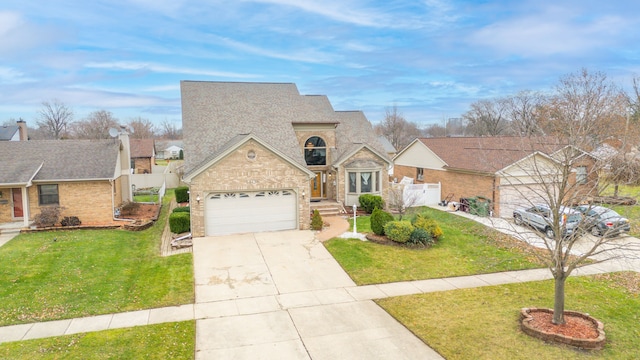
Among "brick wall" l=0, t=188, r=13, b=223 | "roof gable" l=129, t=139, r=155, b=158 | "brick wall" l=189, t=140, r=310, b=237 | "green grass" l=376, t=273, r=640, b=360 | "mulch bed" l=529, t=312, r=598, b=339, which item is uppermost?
"roof gable" l=129, t=139, r=155, b=158

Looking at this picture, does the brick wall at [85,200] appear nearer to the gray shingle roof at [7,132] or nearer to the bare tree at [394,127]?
the gray shingle roof at [7,132]

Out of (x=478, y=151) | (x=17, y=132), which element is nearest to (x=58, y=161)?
(x=17, y=132)

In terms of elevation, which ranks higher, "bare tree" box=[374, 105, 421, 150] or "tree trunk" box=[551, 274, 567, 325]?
"bare tree" box=[374, 105, 421, 150]

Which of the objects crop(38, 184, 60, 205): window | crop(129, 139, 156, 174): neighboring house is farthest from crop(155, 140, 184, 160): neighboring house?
crop(38, 184, 60, 205): window

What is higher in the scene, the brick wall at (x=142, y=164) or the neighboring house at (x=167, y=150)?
the neighboring house at (x=167, y=150)

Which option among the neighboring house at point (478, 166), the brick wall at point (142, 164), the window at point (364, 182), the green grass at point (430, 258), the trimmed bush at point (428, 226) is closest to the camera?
the green grass at point (430, 258)

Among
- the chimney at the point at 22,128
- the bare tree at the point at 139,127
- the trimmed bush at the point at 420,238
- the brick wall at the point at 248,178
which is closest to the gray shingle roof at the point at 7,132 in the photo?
the chimney at the point at 22,128

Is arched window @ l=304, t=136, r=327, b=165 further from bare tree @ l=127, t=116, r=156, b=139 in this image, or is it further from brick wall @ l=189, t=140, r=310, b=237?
bare tree @ l=127, t=116, r=156, b=139
